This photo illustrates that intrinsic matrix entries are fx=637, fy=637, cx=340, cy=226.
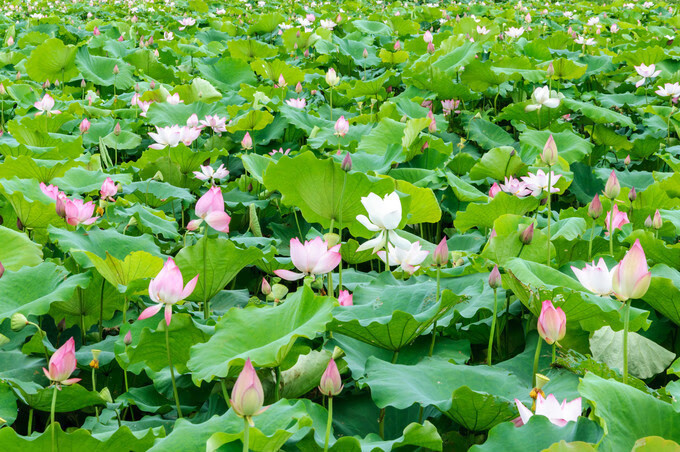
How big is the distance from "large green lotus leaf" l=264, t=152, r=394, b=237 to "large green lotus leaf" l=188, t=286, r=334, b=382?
19.4 inches

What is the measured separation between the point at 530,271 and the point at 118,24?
201 inches

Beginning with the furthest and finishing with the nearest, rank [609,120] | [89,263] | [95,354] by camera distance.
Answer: [609,120]
[89,263]
[95,354]

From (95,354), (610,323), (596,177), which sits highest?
(610,323)

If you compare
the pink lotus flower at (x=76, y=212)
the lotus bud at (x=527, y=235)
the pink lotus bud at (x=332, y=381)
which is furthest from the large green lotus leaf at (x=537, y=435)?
the pink lotus flower at (x=76, y=212)

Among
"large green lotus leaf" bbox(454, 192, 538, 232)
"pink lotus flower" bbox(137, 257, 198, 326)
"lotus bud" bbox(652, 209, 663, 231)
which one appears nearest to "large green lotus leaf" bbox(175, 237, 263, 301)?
"pink lotus flower" bbox(137, 257, 198, 326)

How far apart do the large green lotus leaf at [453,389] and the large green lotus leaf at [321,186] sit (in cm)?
60

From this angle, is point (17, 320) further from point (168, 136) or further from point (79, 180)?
point (168, 136)

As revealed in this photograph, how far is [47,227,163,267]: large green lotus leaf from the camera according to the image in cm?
152

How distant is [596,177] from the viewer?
8.09ft

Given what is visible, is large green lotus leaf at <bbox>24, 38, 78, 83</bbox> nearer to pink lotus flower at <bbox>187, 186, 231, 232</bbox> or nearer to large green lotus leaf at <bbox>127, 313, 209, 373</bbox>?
pink lotus flower at <bbox>187, 186, 231, 232</bbox>

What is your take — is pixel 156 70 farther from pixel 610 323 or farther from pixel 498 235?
pixel 610 323

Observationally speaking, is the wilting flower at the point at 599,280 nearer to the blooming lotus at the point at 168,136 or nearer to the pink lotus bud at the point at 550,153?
the pink lotus bud at the point at 550,153

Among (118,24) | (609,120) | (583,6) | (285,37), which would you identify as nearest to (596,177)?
(609,120)

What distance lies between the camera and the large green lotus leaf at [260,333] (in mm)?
1054
